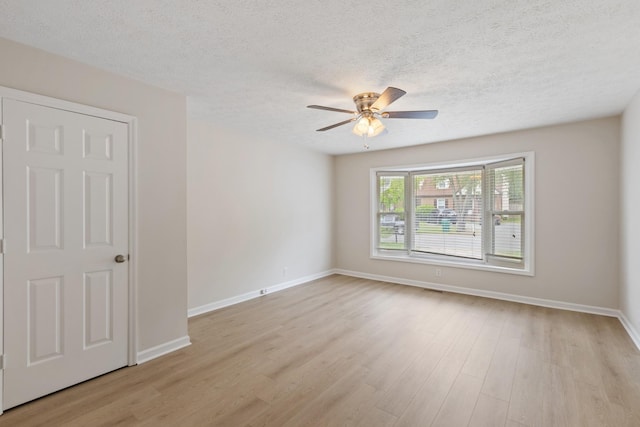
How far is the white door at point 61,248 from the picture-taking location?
78.6 inches

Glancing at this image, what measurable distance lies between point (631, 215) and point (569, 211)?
2.56 ft

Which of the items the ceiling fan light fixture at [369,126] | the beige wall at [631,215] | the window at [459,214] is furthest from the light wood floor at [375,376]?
the ceiling fan light fixture at [369,126]

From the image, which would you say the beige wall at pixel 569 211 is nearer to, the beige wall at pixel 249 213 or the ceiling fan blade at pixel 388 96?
the beige wall at pixel 249 213

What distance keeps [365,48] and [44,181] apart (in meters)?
2.53

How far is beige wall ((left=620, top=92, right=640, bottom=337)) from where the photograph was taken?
9.50 ft

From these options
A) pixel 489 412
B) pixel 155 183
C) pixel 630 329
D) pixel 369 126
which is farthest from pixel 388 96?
pixel 630 329

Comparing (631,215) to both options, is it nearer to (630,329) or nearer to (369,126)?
(630,329)

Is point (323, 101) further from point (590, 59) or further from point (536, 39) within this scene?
point (590, 59)

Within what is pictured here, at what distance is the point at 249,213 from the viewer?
4.43 metres

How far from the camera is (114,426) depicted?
1.82 meters

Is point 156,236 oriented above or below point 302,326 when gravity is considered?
above

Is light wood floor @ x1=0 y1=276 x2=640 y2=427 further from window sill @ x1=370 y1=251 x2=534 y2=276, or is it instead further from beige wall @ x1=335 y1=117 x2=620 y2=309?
window sill @ x1=370 y1=251 x2=534 y2=276

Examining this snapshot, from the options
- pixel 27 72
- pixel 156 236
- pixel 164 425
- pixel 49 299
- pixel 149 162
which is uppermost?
pixel 27 72

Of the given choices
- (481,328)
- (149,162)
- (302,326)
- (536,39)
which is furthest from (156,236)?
(481,328)
